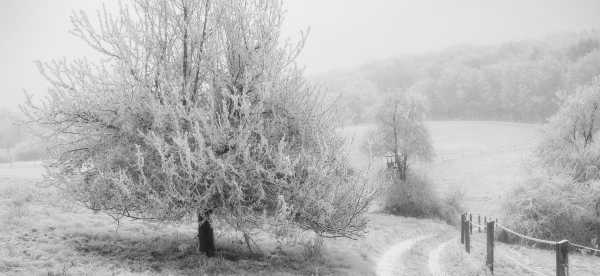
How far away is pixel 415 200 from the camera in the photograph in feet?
107

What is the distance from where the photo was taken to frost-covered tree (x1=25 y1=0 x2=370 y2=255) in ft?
31.0

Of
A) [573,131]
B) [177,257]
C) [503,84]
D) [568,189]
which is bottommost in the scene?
[177,257]

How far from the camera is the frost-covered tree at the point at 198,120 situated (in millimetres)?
9445

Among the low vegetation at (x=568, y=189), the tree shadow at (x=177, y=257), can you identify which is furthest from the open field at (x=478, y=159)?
the tree shadow at (x=177, y=257)

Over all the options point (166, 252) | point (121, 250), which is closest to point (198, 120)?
point (166, 252)

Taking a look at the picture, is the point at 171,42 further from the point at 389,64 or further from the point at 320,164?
the point at 389,64

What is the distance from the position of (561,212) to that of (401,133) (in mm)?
14692

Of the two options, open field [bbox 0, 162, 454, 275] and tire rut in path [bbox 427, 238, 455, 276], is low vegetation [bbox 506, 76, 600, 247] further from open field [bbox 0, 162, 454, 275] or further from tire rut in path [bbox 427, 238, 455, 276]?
open field [bbox 0, 162, 454, 275]

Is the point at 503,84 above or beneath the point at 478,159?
above

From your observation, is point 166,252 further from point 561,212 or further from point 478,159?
point 478,159

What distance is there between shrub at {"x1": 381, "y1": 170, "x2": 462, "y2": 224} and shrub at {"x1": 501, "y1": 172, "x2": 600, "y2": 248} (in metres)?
9.78

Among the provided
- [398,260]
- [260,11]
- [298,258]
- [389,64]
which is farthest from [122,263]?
[389,64]

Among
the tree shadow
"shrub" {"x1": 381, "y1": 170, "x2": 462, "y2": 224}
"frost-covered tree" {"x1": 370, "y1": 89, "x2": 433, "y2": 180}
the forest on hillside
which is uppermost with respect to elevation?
the forest on hillside

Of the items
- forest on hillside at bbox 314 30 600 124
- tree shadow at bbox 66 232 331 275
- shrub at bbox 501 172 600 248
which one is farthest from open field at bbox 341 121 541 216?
tree shadow at bbox 66 232 331 275
